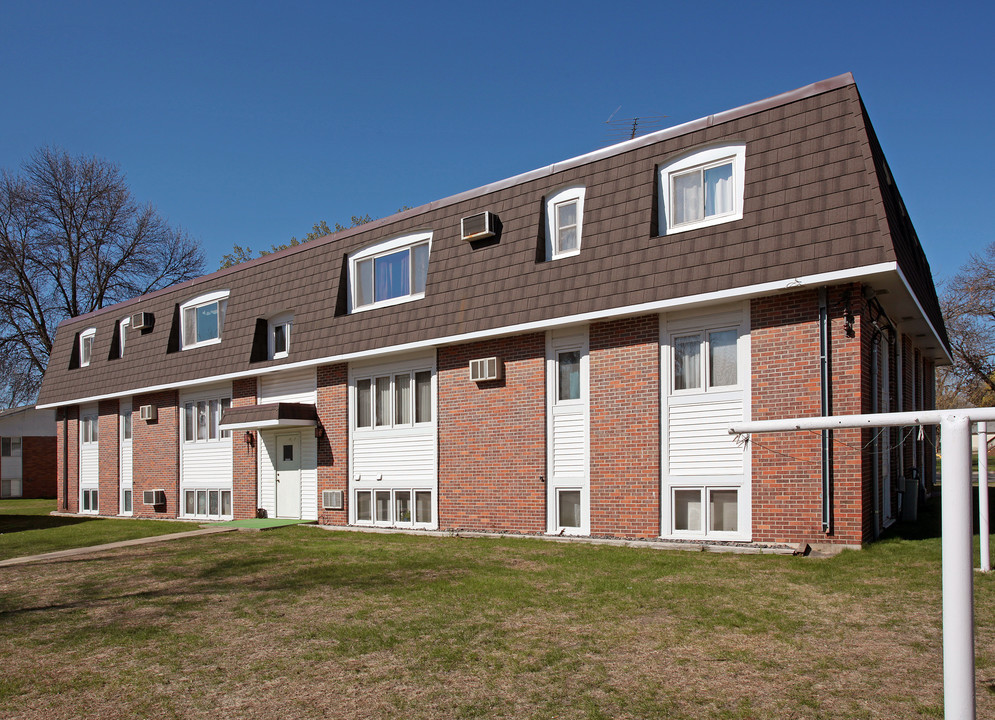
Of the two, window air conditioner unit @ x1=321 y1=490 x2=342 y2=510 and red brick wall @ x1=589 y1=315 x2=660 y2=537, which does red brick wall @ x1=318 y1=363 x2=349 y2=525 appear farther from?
red brick wall @ x1=589 y1=315 x2=660 y2=537

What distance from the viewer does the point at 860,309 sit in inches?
408

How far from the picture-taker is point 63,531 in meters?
18.2

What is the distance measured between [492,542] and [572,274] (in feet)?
15.4

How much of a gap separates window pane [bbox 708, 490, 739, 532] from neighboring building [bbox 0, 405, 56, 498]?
117 ft

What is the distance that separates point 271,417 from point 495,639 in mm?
11695

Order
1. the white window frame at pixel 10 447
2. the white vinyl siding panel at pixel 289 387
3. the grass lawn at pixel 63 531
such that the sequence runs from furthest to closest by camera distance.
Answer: the white window frame at pixel 10 447 < the white vinyl siding panel at pixel 289 387 < the grass lawn at pixel 63 531

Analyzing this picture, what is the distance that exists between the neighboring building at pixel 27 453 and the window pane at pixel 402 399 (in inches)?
1126

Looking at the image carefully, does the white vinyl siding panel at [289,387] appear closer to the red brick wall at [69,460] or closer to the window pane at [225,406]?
the window pane at [225,406]

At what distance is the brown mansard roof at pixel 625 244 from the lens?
10.3m

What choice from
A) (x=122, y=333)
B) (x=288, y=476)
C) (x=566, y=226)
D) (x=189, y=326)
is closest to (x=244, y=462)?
(x=288, y=476)

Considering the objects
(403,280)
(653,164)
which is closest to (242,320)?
(403,280)

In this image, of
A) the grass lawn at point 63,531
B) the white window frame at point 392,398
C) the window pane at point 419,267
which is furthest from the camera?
the window pane at point 419,267

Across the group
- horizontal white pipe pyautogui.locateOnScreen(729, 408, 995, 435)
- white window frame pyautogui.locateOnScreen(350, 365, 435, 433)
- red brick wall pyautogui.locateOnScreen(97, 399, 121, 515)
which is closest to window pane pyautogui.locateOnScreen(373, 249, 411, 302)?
white window frame pyautogui.locateOnScreen(350, 365, 435, 433)

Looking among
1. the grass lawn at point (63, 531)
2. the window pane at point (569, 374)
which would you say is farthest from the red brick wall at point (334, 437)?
the window pane at point (569, 374)
